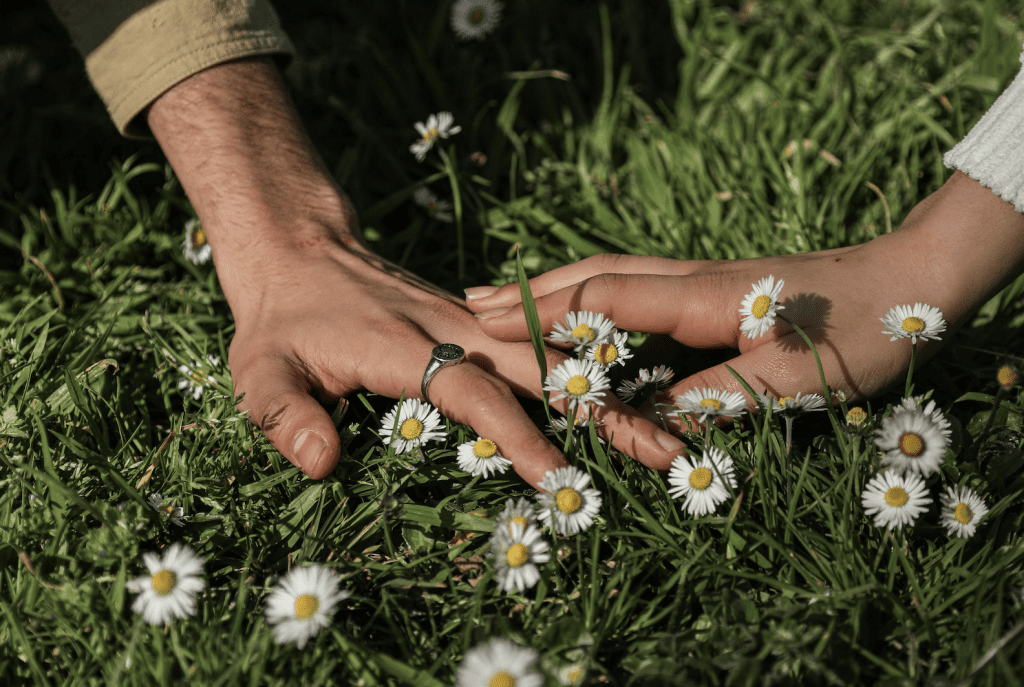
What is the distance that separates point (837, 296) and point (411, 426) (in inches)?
39.7

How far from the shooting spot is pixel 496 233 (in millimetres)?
2488

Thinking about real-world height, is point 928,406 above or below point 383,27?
below

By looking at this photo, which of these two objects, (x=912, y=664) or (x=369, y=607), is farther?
(x=369, y=607)

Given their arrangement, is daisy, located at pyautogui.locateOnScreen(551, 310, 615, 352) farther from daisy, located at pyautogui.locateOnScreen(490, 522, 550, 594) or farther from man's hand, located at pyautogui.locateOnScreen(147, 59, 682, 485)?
daisy, located at pyautogui.locateOnScreen(490, 522, 550, 594)

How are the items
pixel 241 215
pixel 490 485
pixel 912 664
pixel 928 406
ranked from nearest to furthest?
pixel 912 664, pixel 928 406, pixel 490 485, pixel 241 215

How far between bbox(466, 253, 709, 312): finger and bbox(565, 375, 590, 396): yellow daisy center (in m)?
0.37

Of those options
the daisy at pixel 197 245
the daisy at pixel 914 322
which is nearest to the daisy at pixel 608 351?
the daisy at pixel 914 322

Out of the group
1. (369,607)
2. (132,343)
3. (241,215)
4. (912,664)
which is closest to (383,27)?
(241,215)

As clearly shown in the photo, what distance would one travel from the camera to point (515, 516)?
1395 millimetres

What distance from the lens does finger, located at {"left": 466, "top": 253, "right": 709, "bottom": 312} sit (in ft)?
5.96

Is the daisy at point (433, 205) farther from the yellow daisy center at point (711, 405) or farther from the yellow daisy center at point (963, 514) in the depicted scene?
the yellow daisy center at point (963, 514)

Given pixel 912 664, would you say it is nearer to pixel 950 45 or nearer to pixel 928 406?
pixel 928 406

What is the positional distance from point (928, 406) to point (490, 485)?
3.05ft

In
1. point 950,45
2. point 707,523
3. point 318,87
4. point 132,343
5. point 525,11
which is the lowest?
point 707,523
